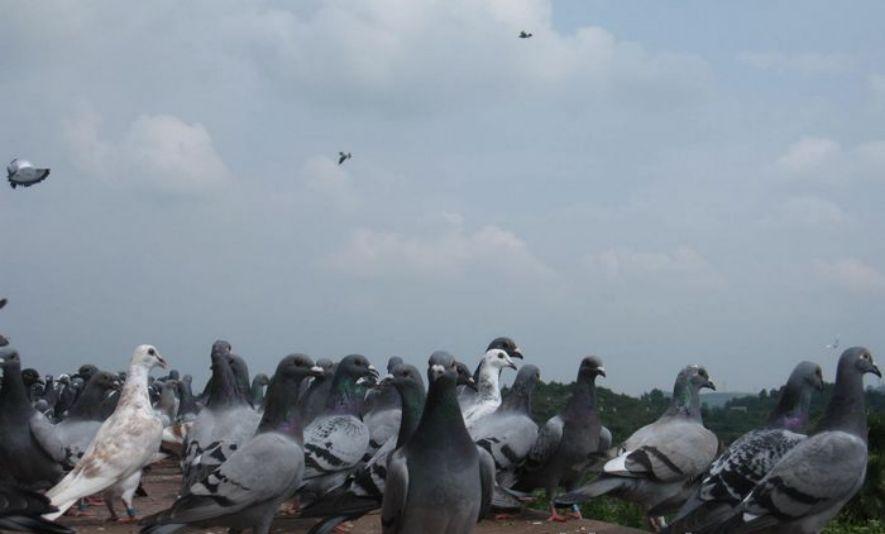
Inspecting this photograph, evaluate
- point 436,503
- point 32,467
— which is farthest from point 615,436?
point 436,503

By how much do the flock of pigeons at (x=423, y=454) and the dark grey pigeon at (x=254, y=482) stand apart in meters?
0.02

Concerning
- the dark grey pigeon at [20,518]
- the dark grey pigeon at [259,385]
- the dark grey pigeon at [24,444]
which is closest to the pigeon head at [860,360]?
the dark grey pigeon at [20,518]

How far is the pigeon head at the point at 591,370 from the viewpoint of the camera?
1154 centimetres

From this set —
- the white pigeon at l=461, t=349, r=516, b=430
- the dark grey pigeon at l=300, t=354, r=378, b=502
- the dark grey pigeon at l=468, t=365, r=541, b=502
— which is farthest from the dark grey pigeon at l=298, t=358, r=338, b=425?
the dark grey pigeon at l=468, t=365, r=541, b=502

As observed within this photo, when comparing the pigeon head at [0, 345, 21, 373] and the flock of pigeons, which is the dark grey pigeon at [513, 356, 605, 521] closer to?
the flock of pigeons

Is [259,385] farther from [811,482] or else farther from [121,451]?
[811,482]

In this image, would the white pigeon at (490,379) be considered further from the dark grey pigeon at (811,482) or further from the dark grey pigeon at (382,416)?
the dark grey pigeon at (811,482)

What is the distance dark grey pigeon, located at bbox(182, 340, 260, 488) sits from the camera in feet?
33.6

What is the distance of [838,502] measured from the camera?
25.7 ft

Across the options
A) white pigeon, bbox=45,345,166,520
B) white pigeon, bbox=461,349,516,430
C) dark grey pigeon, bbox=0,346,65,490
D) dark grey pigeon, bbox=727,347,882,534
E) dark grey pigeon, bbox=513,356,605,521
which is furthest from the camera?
white pigeon, bbox=461,349,516,430

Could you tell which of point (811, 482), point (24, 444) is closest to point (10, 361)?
point (24, 444)

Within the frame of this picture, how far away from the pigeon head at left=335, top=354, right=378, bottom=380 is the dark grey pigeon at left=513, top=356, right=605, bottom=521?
2.13m

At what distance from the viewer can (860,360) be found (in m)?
8.48

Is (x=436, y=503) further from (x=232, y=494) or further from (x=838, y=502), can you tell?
(x=838, y=502)
